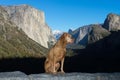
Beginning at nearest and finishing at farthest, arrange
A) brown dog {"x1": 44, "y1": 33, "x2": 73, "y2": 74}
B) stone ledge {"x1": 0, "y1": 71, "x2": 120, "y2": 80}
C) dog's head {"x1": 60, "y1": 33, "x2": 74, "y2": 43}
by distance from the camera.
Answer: stone ledge {"x1": 0, "y1": 71, "x2": 120, "y2": 80}
brown dog {"x1": 44, "y1": 33, "x2": 73, "y2": 74}
dog's head {"x1": 60, "y1": 33, "x2": 74, "y2": 43}

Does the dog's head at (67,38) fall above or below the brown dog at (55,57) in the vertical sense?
above

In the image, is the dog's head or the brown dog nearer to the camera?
the brown dog

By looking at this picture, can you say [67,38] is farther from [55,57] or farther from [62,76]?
[62,76]

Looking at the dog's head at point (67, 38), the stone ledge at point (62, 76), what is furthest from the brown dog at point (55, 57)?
the stone ledge at point (62, 76)

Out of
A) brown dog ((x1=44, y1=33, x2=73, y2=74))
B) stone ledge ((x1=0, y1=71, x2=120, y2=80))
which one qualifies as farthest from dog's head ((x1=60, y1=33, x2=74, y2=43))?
stone ledge ((x1=0, y1=71, x2=120, y2=80))

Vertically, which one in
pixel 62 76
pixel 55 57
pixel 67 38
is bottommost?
pixel 62 76

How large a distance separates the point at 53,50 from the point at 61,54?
0.95ft

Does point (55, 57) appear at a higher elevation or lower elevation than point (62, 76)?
higher

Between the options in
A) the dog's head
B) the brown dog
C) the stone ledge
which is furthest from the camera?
the dog's head

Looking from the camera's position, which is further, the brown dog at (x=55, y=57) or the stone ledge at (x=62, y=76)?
the brown dog at (x=55, y=57)

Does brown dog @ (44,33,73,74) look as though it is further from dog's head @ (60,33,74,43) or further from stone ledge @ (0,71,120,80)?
stone ledge @ (0,71,120,80)

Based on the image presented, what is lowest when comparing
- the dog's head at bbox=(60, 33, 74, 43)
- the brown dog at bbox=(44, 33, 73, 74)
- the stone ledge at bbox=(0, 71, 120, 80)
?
the stone ledge at bbox=(0, 71, 120, 80)

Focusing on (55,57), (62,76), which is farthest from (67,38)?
(62,76)

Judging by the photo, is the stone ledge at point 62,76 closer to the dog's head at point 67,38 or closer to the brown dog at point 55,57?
the brown dog at point 55,57
